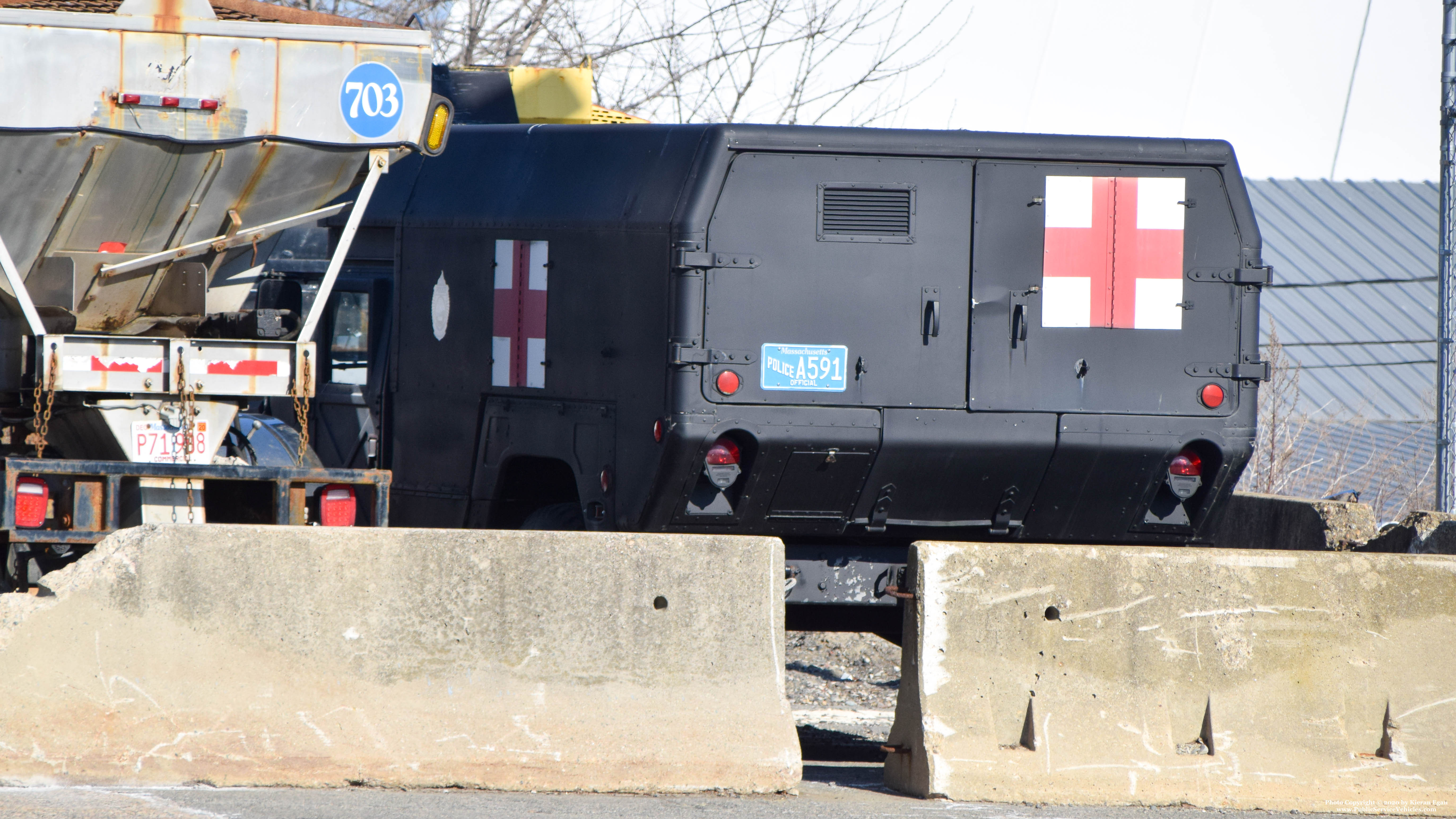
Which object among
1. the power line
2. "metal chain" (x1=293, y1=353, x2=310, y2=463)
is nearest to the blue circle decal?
"metal chain" (x1=293, y1=353, x2=310, y2=463)

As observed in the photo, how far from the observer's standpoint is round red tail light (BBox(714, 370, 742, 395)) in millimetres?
6613

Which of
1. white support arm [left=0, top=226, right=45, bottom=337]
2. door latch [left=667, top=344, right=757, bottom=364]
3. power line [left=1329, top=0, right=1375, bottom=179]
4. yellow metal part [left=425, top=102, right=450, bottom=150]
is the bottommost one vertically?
door latch [left=667, top=344, right=757, bottom=364]

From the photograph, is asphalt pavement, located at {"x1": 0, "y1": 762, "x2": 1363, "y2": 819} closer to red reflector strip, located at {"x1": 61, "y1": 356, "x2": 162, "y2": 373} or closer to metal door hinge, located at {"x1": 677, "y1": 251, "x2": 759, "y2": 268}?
metal door hinge, located at {"x1": 677, "y1": 251, "x2": 759, "y2": 268}

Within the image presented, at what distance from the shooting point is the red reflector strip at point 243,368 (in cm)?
720

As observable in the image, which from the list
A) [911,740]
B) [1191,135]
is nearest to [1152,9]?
[1191,135]

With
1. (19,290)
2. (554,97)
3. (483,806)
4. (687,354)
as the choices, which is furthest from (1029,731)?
(554,97)

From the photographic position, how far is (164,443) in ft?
23.7

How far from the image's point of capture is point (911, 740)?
550 cm

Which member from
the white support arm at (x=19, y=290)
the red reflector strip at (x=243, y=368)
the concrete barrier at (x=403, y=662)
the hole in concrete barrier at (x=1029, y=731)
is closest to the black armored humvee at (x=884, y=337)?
the red reflector strip at (x=243, y=368)

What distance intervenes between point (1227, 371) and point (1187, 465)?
473mm

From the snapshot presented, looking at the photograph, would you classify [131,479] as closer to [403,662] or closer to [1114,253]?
[403,662]

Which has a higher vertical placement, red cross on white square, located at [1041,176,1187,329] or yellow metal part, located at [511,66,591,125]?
yellow metal part, located at [511,66,591,125]

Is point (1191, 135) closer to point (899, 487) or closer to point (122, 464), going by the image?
point (899, 487)

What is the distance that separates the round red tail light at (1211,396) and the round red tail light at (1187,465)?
0.23 meters
